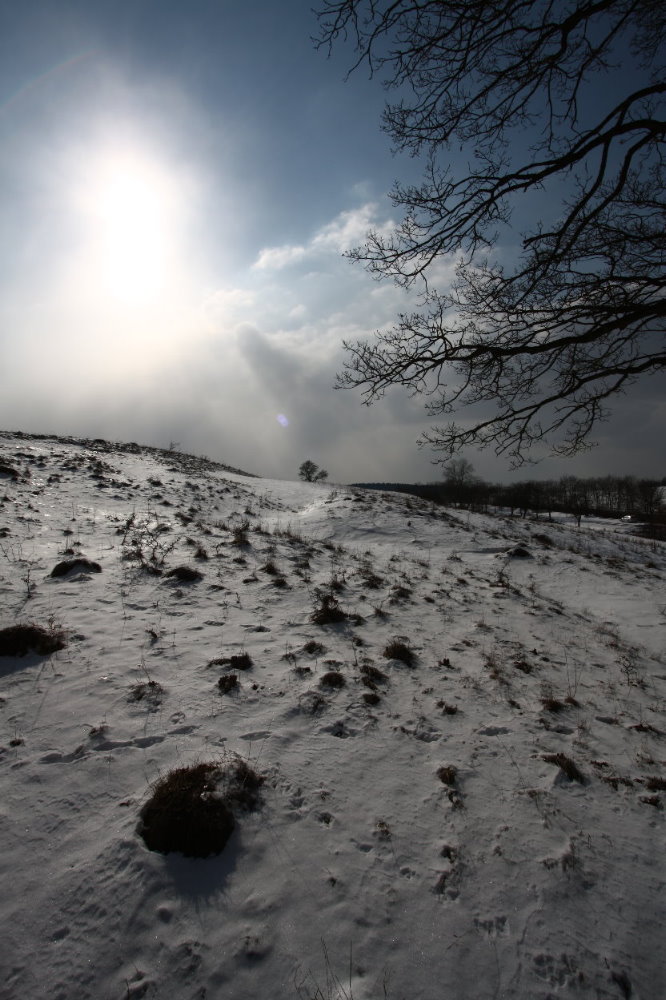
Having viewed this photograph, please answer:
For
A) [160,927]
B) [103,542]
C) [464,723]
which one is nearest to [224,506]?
[103,542]

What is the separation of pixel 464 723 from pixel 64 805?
3.54 metres

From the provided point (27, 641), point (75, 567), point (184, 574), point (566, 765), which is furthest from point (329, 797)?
point (75, 567)

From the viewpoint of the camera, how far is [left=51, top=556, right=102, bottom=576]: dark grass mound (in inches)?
255

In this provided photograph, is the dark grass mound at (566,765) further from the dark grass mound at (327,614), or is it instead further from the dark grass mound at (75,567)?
the dark grass mound at (75,567)

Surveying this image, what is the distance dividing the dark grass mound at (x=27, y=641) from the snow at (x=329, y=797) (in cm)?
12

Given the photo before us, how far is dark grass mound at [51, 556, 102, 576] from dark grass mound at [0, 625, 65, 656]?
6.50 feet

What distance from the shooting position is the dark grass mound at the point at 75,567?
6477 millimetres

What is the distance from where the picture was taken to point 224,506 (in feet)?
53.7

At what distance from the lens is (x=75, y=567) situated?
22.0ft

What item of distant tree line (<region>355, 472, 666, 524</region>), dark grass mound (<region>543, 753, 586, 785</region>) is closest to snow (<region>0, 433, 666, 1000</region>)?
dark grass mound (<region>543, 753, 586, 785</region>)

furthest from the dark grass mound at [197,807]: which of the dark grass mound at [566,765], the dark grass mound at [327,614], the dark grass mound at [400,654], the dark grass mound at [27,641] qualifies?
the dark grass mound at [327,614]

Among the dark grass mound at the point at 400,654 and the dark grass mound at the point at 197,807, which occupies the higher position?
the dark grass mound at the point at 400,654

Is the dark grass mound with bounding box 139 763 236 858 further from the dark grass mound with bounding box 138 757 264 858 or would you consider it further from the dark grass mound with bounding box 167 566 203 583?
the dark grass mound with bounding box 167 566 203 583

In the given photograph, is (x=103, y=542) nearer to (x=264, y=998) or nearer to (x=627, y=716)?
(x=264, y=998)
